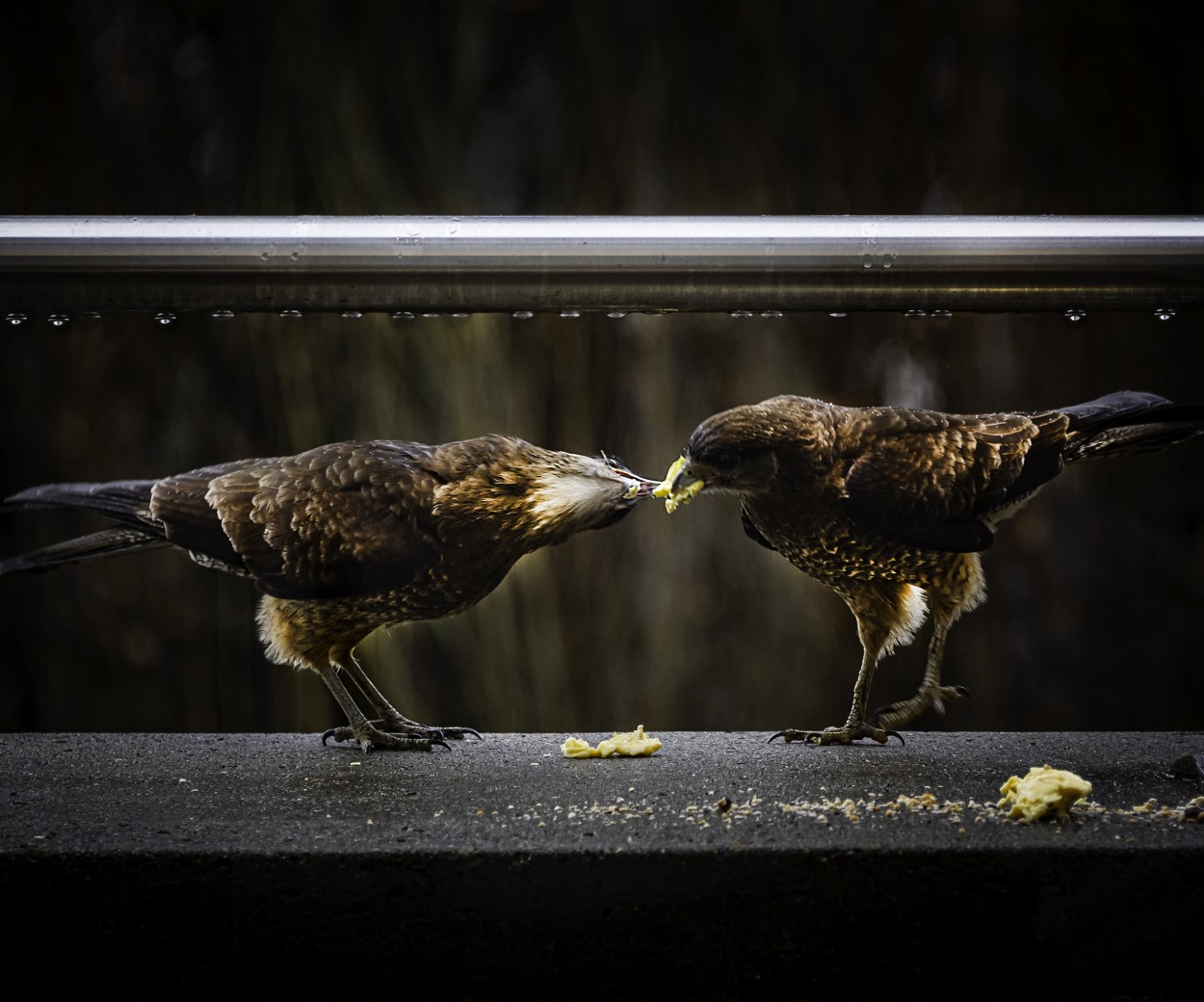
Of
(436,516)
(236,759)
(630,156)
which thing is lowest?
(236,759)

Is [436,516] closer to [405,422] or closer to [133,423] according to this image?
[405,422]

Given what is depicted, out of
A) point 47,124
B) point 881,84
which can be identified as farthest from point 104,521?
point 881,84

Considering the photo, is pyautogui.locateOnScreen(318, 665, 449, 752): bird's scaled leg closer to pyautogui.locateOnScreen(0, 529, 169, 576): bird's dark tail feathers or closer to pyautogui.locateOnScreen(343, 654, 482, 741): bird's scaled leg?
pyautogui.locateOnScreen(343, 654, 482, 741): bird's scaled leg

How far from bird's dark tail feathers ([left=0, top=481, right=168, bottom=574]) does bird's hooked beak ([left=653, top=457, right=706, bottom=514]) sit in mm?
630

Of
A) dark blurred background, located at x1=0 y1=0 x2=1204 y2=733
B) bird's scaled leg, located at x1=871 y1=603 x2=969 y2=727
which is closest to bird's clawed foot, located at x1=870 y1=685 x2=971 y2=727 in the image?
bird's scaled leg, located at x1=871 y1=603 x2=969 y2=727

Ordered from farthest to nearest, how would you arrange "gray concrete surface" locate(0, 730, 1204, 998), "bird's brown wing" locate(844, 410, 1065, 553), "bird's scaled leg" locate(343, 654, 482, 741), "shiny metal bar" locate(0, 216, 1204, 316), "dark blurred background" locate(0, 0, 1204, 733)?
"dark blurred background" locate(0, 0, 1204, 733)
"bird's scaled leg" locate(343, 654, 482, 741)
"bird's brown wing" locate(844, 410, 1065, 553)
"shiny metal bar" locate(0, 216, 1204, 316)
"gray concrete surface" locate(0, 730, 1204, 998)

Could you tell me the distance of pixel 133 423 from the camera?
5.07ft

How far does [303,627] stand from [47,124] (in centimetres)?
108

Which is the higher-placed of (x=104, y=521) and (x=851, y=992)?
(x=104, y=521)

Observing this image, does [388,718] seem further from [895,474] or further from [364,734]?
[895,474]

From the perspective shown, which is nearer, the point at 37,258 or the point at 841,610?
the point at 37,258

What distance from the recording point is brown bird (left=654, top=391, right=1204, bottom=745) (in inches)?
48.1

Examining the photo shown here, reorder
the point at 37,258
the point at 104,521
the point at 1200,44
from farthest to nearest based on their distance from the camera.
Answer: the point at 1200,44 → the point at 104,521 → the point at 37,258

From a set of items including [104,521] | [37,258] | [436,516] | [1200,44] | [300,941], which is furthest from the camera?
[1200,44]
